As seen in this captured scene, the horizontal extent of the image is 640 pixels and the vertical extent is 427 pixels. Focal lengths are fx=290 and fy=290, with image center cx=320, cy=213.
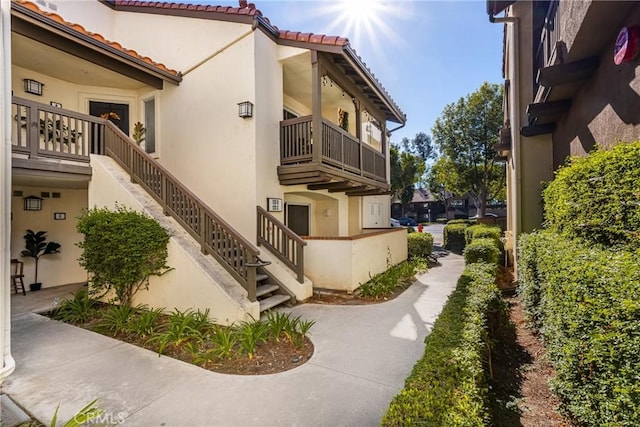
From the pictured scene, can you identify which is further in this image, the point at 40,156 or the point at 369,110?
the point at 369,110

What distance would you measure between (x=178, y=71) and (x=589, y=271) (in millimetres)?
10235

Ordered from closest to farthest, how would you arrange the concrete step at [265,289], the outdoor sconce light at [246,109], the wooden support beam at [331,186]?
the concrete step at [265,289] < the outdoor sconce light at [246,109] < the wooden support beam at [331,186]

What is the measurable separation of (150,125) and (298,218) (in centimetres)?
573

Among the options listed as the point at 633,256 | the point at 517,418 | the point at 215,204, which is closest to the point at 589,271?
the point at 633,256

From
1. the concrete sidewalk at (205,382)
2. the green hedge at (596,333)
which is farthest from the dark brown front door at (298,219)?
the green hedge at (596,333)

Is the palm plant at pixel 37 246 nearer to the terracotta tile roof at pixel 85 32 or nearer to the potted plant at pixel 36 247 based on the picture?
the potted plant at pixel 36 247

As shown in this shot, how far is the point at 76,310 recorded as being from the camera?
5715mm

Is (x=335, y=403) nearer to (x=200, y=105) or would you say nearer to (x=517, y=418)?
(x=517, y=418)

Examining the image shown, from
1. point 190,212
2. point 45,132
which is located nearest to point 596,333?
point 190,212

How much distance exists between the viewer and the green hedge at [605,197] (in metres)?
2.88

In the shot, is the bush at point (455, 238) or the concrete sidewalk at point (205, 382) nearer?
the concrete sidewalk at point (205, 382)

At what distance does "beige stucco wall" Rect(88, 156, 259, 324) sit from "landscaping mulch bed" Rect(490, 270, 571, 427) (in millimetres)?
3786

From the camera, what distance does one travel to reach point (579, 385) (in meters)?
2.71

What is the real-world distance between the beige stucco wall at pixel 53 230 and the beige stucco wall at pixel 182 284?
295 cm
